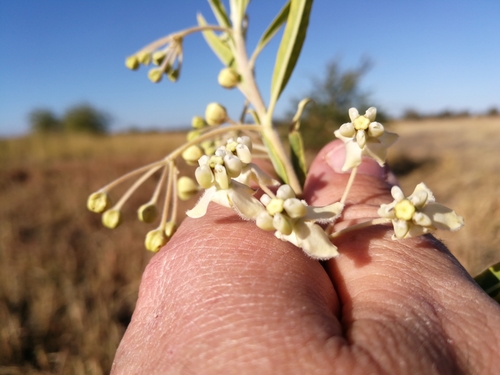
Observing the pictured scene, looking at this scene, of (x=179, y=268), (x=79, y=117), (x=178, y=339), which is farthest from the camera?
(x=79, y=117)

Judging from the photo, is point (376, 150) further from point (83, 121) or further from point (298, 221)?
point (83, 121)

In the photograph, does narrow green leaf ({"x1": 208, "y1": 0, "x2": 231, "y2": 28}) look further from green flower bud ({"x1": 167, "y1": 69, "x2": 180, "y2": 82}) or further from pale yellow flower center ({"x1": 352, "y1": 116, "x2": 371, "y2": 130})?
pale yellow flower center ({"x1": 352, "y1": 116, "x2": 371, "y2": 130})

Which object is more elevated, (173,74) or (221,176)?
(173,74)

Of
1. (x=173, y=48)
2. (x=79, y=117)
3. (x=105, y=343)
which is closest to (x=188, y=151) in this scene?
(x=173, y=48)

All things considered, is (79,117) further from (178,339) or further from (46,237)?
(178,339)

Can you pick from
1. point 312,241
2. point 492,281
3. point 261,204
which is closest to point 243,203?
point 261,204

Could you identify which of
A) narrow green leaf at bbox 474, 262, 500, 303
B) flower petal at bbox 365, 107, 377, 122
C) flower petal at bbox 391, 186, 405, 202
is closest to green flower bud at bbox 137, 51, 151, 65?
flower petal at bbox 365, 107, 377, 122

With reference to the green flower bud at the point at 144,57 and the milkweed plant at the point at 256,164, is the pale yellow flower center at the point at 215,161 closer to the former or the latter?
the milkweed plant at the point at 256,164

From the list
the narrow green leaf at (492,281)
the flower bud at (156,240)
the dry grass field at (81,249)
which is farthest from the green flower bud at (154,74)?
the dry grass field at (81,249)
